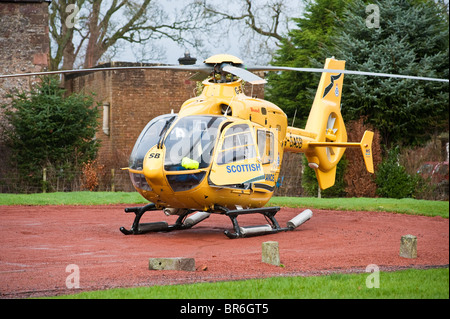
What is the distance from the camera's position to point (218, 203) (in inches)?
510

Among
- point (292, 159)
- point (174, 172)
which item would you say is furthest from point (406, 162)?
point (174, 172)

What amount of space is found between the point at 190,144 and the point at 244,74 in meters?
1.74

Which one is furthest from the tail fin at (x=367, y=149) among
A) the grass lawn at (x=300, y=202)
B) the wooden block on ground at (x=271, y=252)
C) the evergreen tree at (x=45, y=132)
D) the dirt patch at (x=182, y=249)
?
the evergreen tree at (x=45, y=132)

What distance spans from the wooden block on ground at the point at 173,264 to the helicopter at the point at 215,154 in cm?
312

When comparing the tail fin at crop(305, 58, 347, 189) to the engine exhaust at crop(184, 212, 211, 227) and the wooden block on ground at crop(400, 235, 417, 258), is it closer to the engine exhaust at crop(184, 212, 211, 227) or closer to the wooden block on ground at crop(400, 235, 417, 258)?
the engine exhaust at crop(184, 212, 211, 227)

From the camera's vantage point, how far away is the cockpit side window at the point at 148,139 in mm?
12633

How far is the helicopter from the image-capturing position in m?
12.3

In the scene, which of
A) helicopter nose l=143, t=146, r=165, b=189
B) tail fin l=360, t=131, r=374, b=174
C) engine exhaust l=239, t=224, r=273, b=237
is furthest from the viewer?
tail fin l=360, t=131, r=374, b=174

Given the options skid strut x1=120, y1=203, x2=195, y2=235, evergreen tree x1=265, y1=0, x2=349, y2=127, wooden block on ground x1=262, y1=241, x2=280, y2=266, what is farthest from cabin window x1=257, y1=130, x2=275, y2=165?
evergreen tree x1=265, y1=0, x2=349, y2=127

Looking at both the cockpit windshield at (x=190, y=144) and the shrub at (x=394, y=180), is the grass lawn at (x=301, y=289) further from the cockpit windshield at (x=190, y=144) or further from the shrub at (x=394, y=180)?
the shrub at (x=394, y=180)

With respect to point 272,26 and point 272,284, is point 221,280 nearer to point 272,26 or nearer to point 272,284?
point 272,284

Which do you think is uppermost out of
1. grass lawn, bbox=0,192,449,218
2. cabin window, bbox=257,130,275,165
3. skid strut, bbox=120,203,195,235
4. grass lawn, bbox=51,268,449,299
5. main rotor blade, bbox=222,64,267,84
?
main rotor blade, bbox=222,64,267,84

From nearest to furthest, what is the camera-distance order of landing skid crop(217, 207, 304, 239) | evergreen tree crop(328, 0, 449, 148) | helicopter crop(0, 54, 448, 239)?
helicopter crop(0, 54, 448, 239), landing skid crop(217, 207, 304, 239), evergreen tree crop(328, 0, 449, 148)

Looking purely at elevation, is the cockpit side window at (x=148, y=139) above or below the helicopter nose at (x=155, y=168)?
above
